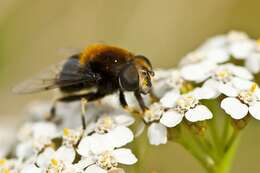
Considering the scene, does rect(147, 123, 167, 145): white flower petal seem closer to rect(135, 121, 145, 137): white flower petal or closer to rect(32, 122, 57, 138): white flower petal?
rect(135, 121, 145, 137): white flower petal

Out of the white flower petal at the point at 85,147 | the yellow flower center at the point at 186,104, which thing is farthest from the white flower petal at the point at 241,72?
the white flower petal at the point at 85,147

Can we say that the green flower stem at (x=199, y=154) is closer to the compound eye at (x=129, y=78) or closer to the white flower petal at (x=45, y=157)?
the compound eye at (x=129, y=78)

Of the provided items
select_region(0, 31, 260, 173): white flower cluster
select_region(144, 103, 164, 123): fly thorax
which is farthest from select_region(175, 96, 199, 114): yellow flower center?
select_region(144, 103, 164, 123): fly thorax

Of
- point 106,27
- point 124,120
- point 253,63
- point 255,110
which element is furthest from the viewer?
point 106,27

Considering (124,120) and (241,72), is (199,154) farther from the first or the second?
(241,72)

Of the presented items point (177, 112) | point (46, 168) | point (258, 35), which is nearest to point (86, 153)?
point (46, 168)

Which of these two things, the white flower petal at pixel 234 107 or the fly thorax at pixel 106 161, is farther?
the white flower petal at pixel 234 107

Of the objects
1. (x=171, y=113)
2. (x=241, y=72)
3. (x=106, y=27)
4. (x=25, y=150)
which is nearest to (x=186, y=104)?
(x=171, y=113)
